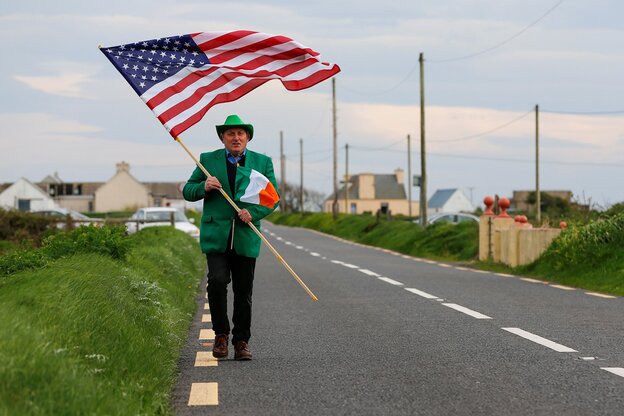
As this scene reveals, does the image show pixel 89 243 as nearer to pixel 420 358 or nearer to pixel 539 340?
pixel 539 340

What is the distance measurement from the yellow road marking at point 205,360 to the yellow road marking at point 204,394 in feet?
3.31

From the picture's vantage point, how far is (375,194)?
560 ft

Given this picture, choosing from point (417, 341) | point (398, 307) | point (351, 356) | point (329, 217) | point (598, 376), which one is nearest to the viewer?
point (598, 376)

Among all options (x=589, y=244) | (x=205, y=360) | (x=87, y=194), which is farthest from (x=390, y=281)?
(x=87, y=194)

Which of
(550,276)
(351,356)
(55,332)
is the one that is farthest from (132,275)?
(550,276)

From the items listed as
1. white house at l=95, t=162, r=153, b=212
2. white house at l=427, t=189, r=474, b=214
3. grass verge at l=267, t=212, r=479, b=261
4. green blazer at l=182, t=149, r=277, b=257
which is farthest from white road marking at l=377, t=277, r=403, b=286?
white house at l=427, t=189, r=474, b=214

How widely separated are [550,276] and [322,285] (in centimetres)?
480

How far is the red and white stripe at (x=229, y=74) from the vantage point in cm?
979

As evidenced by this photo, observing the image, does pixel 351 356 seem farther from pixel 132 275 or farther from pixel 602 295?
pixel 602 295

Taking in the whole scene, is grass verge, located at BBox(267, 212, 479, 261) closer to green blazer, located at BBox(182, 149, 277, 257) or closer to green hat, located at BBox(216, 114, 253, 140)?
green blazer, located at BBox(182, 149, 277, 257)

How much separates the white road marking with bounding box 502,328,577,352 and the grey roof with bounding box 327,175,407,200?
516 ft

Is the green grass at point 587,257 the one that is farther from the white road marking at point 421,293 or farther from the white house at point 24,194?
the white house at point 24,194

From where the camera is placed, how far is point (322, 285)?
17.4 m

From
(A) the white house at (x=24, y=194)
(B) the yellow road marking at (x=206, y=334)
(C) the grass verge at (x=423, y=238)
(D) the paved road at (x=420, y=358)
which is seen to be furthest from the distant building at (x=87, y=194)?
(B) the yellow road marking at (x=206, y=334)
